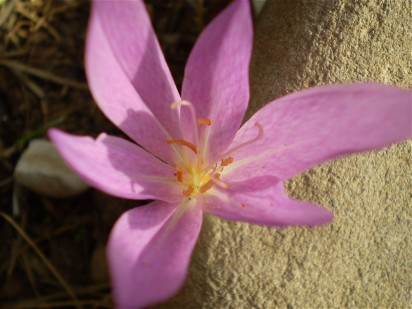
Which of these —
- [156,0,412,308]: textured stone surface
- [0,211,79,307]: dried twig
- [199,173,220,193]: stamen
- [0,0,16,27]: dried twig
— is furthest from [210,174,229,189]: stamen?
[0,0,16,27]: dried twig

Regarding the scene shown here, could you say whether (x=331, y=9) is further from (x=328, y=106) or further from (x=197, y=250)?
(x=197, y=250)

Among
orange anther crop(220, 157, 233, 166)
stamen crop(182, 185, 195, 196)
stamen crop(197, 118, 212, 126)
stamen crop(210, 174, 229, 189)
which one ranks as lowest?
stamen crop(182, 185, 195, 196)

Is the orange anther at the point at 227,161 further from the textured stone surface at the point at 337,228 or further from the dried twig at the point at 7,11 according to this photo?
the dried twig at the point at 7,11

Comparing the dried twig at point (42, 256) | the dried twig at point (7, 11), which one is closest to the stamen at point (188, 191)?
the dried twig at point (42, 256)

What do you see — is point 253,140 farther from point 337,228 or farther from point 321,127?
point 337,228

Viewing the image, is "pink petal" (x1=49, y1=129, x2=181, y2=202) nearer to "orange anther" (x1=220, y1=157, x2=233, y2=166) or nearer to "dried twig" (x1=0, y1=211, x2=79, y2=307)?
"orange anther" (x1=220, y1=157, x2=233, y2=166)

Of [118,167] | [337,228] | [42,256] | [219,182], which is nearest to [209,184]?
[219,182]
